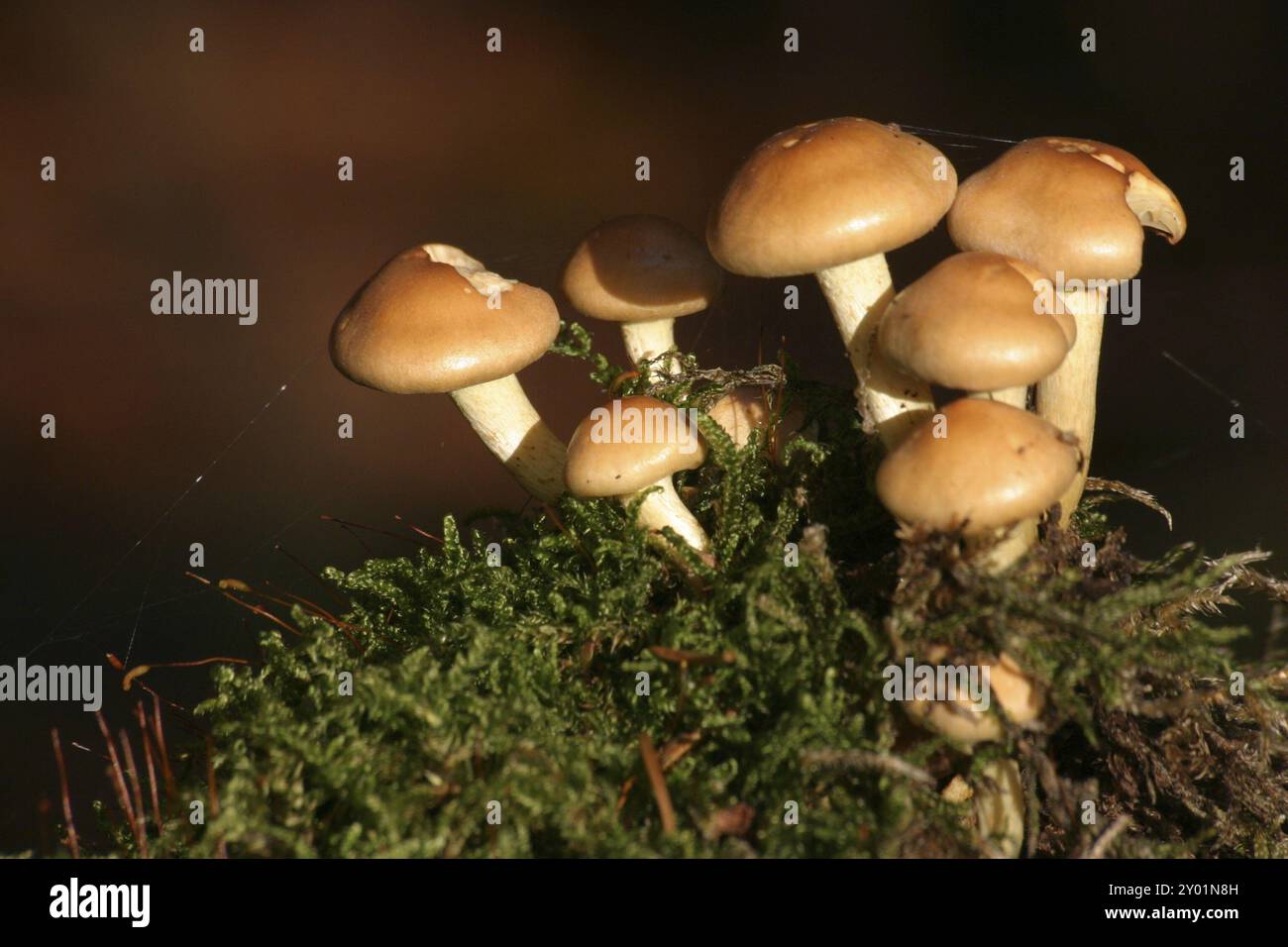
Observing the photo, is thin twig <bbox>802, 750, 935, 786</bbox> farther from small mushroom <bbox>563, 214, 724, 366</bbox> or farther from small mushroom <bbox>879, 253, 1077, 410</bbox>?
small mushroom <bbox>563, 214, 724, 366</bbox>

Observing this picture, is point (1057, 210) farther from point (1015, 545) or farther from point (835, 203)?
point (1015, 545)

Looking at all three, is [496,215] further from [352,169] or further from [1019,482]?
[1019,482]

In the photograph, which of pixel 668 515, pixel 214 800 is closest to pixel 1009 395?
pixel 668 515

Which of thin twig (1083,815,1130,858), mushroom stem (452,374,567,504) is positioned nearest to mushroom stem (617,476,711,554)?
mushroom stem (452,374,567,504)

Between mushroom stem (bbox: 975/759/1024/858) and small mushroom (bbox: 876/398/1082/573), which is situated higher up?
small mushroom (bbox: 876/398/1082/573)

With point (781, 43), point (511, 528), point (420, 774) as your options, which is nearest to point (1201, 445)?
point (781, 43)

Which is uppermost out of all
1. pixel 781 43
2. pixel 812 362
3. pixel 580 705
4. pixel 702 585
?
pixel 781 43
